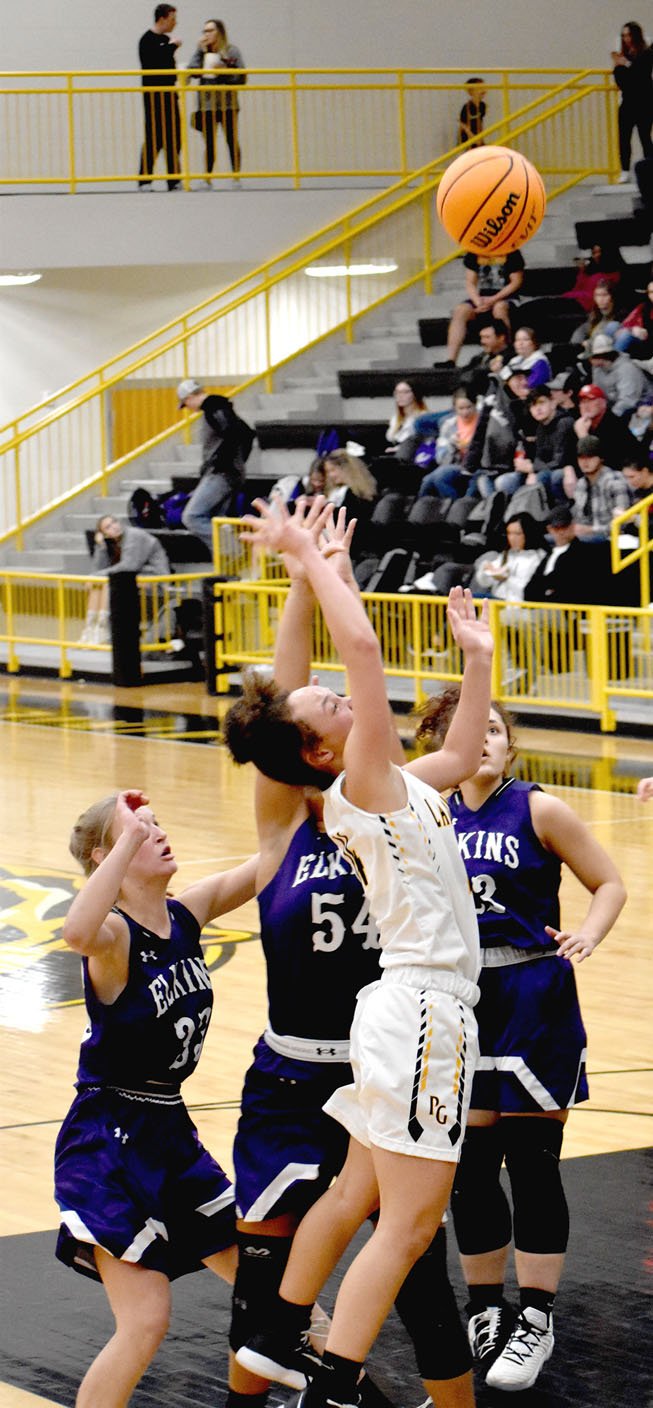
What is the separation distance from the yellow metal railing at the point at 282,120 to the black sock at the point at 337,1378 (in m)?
20.5

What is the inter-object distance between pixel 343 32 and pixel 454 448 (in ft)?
32.5

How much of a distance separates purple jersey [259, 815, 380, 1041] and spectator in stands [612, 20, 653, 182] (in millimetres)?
18732

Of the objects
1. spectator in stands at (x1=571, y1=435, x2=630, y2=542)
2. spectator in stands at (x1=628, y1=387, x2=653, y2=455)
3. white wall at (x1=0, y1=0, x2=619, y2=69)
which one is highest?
white wall at (x1=0, y1=0, x2=619, y2=69)

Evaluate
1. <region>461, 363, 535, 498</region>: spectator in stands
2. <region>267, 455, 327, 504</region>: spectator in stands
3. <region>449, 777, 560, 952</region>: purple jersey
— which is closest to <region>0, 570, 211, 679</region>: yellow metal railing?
<region>267, 455, 327, 504</region>: spectator in stands

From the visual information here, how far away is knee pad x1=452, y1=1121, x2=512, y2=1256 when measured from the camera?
4.96m

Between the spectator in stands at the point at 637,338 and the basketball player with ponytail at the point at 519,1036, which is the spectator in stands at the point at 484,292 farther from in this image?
the basketball player with ponytail at the point at 519,1036

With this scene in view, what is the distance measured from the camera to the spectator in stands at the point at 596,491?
16234 mm

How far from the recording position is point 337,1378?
4.06 m

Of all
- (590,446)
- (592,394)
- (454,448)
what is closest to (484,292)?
(454,448)

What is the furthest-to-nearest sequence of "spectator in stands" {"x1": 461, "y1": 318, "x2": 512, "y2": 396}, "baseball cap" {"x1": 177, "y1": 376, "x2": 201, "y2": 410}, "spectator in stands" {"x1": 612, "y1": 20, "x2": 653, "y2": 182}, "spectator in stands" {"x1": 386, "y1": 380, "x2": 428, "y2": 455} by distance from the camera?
"spectator in stands" {"x1": 612, "y1": 20, "x2": 653, "y2": 182} < "baseball cap" {"x1": 177, "y1": 376, "x2": 201, "y2": 410} < "spectator in stands" {"x1": 386, "y1": 380, "x2": 428, "y2": 455} < "spectator in stands" {"x1": 461, "y1": 318, "x2": 512, "y2": 396}

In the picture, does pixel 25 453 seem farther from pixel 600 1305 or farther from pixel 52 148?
pixel 600 1305

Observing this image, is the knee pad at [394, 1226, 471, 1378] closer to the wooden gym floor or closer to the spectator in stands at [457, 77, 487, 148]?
the wooden gym floor

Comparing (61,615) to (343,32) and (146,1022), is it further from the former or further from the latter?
(146,1022)

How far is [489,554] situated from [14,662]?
600 centimetres
